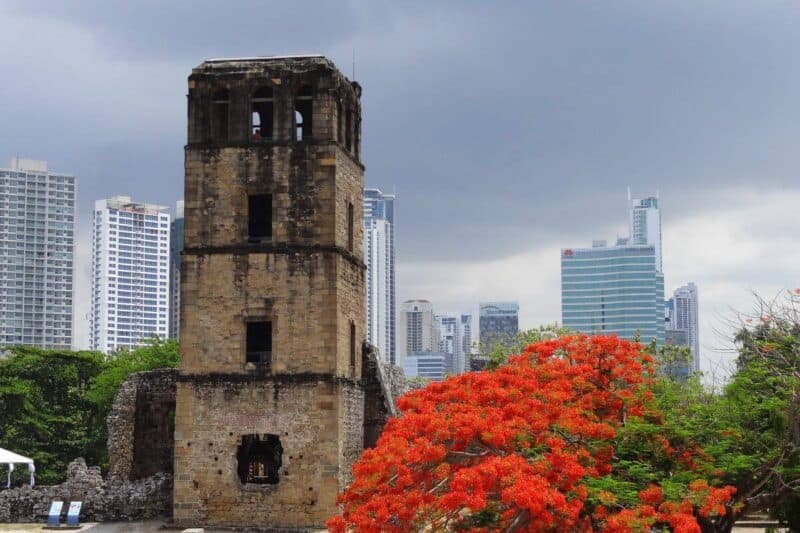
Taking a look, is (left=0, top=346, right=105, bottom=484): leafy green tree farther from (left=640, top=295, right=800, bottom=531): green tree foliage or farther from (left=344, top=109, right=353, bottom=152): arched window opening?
(left=640, top=295, right=800, bottom=531): green tree foliage

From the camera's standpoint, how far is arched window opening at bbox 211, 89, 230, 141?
96.8 feet

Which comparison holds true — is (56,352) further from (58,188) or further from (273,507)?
(58,188)

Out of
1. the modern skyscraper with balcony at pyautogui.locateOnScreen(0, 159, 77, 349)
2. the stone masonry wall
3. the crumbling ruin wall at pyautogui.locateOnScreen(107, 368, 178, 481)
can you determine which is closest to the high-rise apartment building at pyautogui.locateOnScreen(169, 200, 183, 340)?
the modern skyscraper with balcony at pyautogui.locateOnScreen(0, 159, 77, 349)

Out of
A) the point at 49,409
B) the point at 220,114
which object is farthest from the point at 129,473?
the point at 49,409

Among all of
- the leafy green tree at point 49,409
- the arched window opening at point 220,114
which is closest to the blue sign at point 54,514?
the arched window opening at point 220,114

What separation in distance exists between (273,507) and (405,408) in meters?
8.12

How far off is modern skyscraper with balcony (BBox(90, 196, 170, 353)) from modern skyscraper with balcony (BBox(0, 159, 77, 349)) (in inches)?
677

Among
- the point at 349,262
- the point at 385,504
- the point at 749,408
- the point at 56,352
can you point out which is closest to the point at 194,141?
the point at 349,262

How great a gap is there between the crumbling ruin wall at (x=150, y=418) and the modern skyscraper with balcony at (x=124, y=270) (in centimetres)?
11874

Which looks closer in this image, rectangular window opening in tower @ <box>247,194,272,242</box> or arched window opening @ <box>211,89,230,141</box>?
rectangular window opening in tower @ <box>247,194,272,242</box>

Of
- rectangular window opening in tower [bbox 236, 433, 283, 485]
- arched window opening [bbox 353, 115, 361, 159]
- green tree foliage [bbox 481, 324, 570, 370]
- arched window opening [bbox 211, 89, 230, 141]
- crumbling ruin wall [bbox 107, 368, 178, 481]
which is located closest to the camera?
rectangular window opening in tower [bbox 236, 433, 283, 485]

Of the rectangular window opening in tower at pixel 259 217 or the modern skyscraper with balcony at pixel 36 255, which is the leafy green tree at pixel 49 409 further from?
the modern skyscraper with balcony at pixel 36 255

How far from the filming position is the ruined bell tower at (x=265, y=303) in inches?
1105

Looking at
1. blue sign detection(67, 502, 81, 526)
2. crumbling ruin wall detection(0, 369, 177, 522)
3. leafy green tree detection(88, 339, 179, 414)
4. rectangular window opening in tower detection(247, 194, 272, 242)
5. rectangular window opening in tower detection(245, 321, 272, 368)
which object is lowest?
blue sign detection(67, 502, 81, 526)
